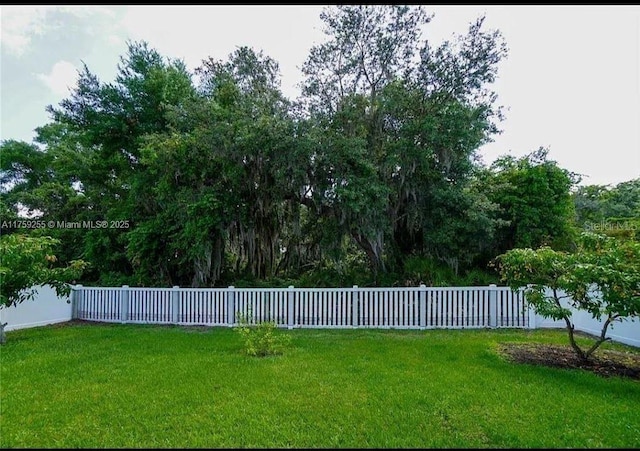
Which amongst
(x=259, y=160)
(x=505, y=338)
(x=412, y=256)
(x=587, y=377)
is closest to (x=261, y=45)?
(x=259, y=160)

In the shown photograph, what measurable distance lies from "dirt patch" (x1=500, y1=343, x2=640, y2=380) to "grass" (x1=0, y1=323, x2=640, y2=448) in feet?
0.83

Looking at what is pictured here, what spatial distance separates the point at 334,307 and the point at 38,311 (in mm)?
6111

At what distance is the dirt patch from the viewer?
403 cm

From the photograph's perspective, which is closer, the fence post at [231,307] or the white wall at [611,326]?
the white wall at [611,326]

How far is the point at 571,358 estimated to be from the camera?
4.44 m

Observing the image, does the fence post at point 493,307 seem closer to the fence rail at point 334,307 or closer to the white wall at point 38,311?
the fence rail at point 334,307

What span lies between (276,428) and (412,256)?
6404mm

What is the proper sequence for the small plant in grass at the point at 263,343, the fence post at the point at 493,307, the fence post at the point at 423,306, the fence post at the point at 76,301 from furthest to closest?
1. the fence post at the point at 76,301
2. the fence post at the point at 423,306
3. the fence post at the point at 493,307
4. the small plant in grass at the point at 263,343

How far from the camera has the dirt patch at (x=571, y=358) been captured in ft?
13.2

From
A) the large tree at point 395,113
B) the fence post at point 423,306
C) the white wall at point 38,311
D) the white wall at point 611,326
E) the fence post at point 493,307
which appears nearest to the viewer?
the white wall at point 611,326

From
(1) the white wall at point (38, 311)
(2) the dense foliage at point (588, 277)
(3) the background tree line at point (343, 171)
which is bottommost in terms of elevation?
(1) the white wall at point (38, 311)

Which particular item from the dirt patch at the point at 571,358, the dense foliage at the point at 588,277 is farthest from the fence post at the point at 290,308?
the dense foliage at the point at 588,277

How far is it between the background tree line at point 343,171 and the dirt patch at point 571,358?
258 centimetres

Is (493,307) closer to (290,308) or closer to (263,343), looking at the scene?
(290,308)
